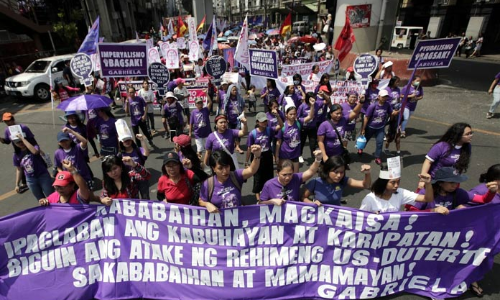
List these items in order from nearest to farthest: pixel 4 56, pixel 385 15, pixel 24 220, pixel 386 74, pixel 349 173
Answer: pixel 24 220 → pixel 349 173 → pixel 386 74 → pixel 4 56 → pixel 385 15

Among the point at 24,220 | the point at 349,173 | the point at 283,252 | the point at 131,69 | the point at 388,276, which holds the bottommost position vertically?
the point at 349,173

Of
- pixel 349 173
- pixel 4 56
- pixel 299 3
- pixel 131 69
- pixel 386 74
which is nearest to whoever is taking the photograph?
pixel 349 173

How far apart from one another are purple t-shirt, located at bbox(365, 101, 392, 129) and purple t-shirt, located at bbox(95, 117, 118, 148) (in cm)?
514

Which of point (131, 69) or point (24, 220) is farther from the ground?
point (131, 69)

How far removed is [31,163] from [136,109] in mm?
3153

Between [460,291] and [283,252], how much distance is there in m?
2.02

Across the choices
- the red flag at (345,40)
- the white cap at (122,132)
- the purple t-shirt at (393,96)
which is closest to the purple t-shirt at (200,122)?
the white cap at (122,132)

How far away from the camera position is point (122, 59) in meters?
7.00

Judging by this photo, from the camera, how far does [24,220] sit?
3.10m

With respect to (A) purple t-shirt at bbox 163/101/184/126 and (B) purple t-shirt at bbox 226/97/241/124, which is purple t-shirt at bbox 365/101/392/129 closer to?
(B) purple t-shirt at bbox 226/97/241/124

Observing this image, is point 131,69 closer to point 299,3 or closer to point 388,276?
point 388,276

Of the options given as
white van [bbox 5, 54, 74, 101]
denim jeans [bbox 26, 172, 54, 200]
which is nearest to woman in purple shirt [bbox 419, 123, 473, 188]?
denim jeans [bbox 26, 172, 54, 200]

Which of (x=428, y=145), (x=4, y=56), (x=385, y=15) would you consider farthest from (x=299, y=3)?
(x=428, y=145)

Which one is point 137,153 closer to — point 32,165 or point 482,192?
point 32,165
